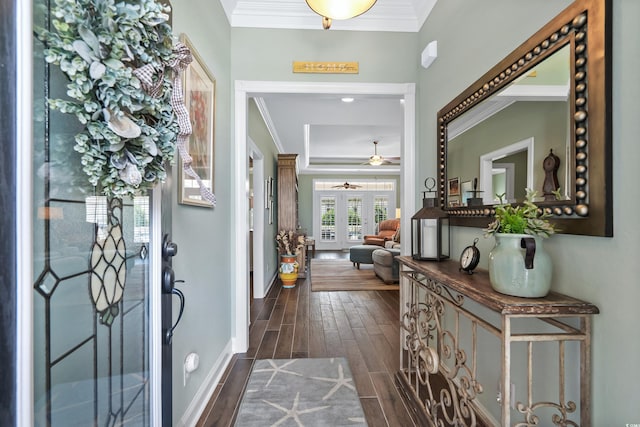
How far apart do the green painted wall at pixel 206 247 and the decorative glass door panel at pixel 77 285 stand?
0.41 meters

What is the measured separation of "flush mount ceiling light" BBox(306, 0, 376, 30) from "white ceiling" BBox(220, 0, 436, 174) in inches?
35.5

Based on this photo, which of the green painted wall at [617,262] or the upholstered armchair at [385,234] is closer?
the green painted wall at [617,262]

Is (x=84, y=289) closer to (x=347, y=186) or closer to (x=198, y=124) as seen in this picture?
(x=198, y=124)

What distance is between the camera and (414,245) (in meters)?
2.07

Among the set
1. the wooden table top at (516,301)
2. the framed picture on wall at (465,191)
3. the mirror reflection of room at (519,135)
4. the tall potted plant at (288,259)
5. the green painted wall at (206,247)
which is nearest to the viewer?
the wooden table top at (516,301)

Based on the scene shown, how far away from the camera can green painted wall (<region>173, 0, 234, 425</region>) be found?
149 cm

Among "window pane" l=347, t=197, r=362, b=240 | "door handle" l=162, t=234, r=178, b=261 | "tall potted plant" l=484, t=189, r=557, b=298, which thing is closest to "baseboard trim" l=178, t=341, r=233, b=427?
"door handle" l=162, t=234, r=178, b=261

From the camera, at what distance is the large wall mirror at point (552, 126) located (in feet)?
2.93

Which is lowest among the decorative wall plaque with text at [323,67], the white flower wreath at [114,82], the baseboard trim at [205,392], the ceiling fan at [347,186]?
the baseboard trim at [205,392]

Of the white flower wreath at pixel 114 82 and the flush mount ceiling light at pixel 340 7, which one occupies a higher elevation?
the flush mount ceiling light at pixel 340 7

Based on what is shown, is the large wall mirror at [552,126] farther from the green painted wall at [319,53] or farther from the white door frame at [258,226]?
the white door frame at [258,226]

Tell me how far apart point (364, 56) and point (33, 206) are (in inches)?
97.7

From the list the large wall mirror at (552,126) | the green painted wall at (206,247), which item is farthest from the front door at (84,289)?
the large wall mirror at (552,126)

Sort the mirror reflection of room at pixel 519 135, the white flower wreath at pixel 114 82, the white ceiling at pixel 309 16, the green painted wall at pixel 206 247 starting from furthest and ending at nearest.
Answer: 1. the white ceiling at pixel 309 16
2. the green painted wall at pixel 206 247
3. the mirror reflection of room at pixel 519 135
4. the white flower wreath at pixel 114 82
